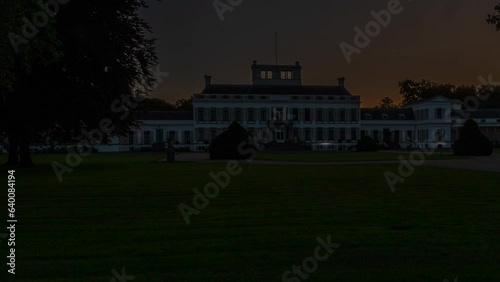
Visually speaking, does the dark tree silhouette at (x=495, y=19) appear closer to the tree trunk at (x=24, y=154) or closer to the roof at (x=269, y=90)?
the tree trunk at (x=24, y=154)

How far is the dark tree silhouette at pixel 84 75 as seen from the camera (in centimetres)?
2127

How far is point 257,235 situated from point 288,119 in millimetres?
67591

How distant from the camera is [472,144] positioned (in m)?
39.9

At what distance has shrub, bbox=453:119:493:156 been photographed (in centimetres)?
3969

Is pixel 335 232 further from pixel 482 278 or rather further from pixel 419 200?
pixel 419 200

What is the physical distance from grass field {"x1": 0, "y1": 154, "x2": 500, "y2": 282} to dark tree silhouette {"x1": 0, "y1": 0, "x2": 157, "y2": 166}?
33.3 ft

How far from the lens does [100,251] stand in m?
6.13

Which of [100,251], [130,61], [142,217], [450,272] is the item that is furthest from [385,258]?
[130,61]

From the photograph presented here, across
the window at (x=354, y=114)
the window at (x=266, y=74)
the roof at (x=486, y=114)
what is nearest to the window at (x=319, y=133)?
the window at (x=354, y=114)

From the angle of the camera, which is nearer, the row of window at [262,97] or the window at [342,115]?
the row of window at [262,97]

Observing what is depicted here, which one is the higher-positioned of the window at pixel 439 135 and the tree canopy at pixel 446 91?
the tree canopy at pixel 446 91

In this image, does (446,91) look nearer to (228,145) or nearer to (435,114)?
(435,114)

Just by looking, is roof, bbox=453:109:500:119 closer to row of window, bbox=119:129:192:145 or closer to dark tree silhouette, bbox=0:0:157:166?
row of window, bbox=119:129:192:145

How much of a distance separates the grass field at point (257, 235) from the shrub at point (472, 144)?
29.6 m
